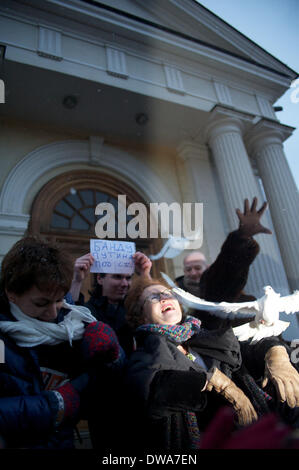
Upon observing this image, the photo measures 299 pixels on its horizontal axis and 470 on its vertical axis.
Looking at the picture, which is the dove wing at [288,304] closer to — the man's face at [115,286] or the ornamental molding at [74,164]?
the man's face at [115,286]

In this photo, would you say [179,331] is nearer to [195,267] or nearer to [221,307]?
[221,307]

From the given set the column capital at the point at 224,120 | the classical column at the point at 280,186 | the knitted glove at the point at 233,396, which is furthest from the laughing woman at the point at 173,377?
the column capital at the point at 224,120

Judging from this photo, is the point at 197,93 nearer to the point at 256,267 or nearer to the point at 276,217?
the point at 276,217

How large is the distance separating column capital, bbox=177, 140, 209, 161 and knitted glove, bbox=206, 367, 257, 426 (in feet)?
15.9

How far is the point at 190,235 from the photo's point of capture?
5023 mm

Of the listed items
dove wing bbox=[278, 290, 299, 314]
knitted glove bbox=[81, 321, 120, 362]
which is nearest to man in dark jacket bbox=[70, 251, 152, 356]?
knitted glove bbox=[81, 321, 120, 362]

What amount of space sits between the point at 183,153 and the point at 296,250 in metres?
2.72

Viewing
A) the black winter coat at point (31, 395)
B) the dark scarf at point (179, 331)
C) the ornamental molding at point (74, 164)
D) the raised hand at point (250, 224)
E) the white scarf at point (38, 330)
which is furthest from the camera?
the ornamental molding at point (74, 164)

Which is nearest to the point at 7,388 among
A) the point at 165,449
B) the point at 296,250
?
the point at 165,449

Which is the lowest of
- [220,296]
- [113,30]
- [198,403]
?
[198,403]

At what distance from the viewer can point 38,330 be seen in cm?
114

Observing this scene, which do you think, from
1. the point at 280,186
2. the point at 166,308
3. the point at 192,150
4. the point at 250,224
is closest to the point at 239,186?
the point at 280,186

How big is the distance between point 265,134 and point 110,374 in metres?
5.72

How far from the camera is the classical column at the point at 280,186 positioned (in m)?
5.04
